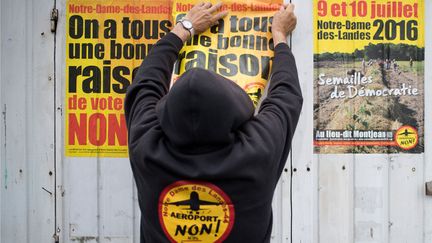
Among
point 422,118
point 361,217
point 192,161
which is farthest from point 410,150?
point 192,161

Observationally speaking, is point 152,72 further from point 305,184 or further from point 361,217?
point 361,217

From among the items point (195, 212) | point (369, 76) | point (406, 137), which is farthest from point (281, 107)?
point (406, 137)

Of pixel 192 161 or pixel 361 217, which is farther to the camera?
pixel 361 217

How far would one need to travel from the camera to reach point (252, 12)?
80.3 inches

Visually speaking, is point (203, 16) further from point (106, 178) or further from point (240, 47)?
point (106, 178)

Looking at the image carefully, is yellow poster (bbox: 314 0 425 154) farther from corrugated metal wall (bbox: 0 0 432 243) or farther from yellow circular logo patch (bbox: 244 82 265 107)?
yellow circular logo patch (bbox: 244 82 265 107)

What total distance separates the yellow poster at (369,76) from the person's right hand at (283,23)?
0.16m

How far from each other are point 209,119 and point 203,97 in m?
0.07

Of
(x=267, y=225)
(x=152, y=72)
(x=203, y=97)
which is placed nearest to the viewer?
(x=203, y=97)

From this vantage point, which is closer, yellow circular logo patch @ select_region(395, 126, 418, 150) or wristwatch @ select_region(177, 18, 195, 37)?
wristwatch @ select_region(177, 18, 195, 37)

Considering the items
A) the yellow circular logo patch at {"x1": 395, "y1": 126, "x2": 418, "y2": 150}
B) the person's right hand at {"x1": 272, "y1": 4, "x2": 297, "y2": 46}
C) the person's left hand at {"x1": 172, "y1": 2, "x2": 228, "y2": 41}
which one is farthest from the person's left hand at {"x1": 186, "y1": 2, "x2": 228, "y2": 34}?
the yellow circular logo patch at {"x1": 395, "y1": 126, "x2": 418, "y2": 150}

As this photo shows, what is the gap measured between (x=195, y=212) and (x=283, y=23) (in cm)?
94

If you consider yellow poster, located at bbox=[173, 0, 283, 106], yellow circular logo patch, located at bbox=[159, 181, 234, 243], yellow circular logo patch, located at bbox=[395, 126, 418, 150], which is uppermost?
yellow poster, located at bbox=[173, 0, 283, 106]

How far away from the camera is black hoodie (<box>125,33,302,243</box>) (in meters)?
1.36
